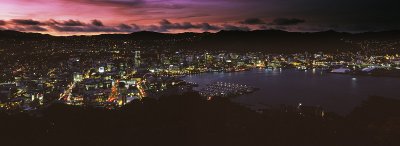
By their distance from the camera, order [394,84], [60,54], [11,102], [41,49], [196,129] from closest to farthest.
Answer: [196,129], [11,102], [394,84], [41,49], [60,54]

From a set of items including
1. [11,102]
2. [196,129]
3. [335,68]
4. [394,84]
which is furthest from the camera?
[335,68]

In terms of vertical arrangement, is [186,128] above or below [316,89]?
above

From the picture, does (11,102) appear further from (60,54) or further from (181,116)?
(60,54)

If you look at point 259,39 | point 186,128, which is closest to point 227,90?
point 186,128

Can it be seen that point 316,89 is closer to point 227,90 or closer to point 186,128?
point 227,90

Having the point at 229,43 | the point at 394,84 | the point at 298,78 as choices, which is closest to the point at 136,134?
the point at 394,84

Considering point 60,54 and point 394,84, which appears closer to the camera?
point 394,84

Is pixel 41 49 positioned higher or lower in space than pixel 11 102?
higher
